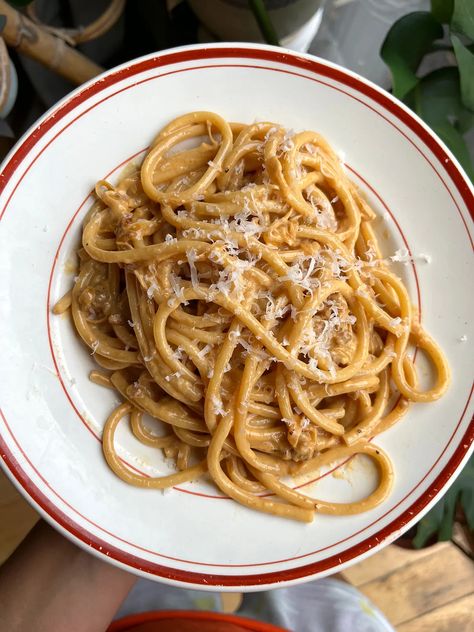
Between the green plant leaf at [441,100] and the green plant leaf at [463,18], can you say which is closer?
the green plant leaf at [463,18]

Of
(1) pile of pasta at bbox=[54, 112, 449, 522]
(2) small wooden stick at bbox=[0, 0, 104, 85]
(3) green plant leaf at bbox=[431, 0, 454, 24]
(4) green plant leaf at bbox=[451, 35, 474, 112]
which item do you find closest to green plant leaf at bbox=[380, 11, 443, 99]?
(3) green plant leaf at bbox=[431, 0, 454, 24]

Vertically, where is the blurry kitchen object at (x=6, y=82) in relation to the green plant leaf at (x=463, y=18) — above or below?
below

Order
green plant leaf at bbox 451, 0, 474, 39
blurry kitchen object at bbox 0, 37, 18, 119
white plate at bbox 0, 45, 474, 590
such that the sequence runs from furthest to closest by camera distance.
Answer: blurry kitchen object at bbox 0, 37, 18, 119 → green plant leaf at bbox 451, 0, 474, 39 → white plate at bbox 0, 45, 474, 590

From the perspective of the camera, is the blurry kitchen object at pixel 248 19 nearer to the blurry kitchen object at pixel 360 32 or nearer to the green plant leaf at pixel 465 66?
the blurry kitchen object at pixel 360 32

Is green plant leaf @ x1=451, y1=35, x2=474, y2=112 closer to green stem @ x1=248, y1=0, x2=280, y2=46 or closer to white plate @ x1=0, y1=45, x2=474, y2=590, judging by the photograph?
white plate @ x1=0, y1=45, x2=474, y2=590

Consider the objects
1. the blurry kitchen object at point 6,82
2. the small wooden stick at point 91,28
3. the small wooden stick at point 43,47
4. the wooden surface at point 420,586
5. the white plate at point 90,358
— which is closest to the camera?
Result: the white plate at point 90,358

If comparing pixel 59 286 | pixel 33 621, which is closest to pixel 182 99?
pixel 59 286

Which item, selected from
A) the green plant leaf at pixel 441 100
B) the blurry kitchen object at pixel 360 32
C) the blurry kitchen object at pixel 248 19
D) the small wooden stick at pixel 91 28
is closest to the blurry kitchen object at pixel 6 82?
the small wooden stick at pixel 91 28
